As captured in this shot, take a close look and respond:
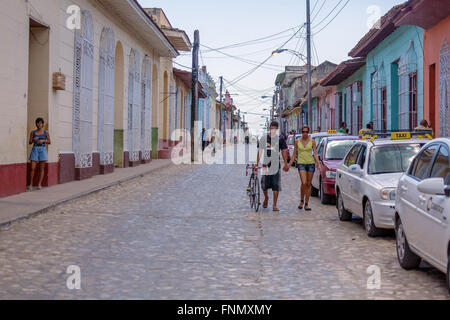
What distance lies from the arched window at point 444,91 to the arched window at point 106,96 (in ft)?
35.1

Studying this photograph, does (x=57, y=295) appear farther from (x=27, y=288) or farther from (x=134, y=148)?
(x=134, y=148)

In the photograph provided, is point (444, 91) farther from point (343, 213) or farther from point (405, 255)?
point (405, 255)

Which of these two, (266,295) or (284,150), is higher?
(284,150)

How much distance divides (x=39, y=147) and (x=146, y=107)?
14290 mm

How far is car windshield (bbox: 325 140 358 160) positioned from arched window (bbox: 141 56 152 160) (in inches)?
560

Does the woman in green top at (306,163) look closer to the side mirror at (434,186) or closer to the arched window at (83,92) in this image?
the side mirror at (434,186)

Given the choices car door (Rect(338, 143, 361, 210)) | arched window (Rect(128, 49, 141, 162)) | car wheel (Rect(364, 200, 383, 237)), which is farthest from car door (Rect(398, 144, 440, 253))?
arched window (Rect(128, 49, 141, 162))

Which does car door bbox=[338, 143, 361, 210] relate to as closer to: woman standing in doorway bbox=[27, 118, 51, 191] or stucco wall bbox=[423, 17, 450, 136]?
stucco wall bbox=[423, 17, 450, 136]

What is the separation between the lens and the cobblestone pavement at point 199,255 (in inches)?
224

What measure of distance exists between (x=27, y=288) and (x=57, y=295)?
42cm

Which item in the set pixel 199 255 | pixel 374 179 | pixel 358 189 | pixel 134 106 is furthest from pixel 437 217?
pixel 134 106

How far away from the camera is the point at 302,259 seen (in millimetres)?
7234

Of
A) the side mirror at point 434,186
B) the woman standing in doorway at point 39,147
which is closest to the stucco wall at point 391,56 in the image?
the woman standing in doorway at point 39,147
